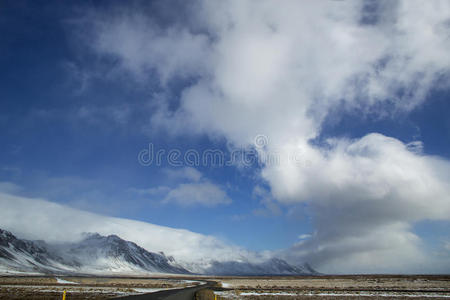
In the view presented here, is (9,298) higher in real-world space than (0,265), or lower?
higher

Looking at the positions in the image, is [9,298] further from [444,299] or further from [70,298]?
[444,299]

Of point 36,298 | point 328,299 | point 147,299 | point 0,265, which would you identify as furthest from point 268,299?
point 0,265

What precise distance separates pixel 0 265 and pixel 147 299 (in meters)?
231

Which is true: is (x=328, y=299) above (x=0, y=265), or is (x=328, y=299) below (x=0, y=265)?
above

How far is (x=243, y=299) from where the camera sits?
117 feet

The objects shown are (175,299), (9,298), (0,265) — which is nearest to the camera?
(9,298)

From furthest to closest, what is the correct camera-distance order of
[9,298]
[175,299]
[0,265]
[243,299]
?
[0,265], [243,299], [175,299], [9,298]

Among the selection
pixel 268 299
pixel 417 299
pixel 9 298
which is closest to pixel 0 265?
pixel 9 298

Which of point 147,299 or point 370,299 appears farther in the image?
point 370,299

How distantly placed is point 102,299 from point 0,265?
751 feet

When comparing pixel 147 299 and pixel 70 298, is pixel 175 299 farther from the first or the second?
pixel 70 298

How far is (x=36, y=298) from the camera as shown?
98.3ft

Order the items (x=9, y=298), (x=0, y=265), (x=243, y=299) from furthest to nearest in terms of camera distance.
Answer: (x=0, y=265), (x=243, y=299), (x=9, y=298)

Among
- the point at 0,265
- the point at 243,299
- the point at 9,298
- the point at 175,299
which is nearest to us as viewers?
the point at 9,298
